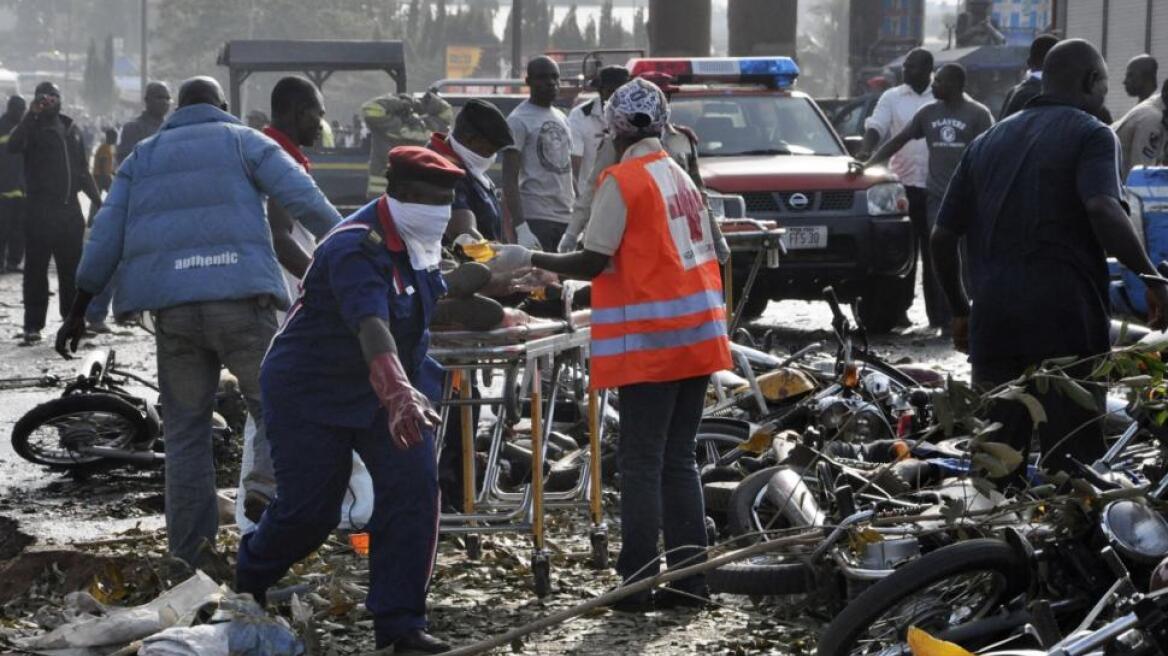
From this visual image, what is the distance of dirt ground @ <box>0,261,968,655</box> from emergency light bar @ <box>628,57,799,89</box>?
249 inches

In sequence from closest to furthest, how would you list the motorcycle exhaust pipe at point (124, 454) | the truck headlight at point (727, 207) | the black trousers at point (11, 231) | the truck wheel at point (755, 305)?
1. the motorcycle exhaust pipe at point (124, 454)
2. the truck headlight at point (727, 207)
3. the truck wheel at point (755, 305)
4. the black trousers at point (11, 231)

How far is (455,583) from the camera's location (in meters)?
7.35

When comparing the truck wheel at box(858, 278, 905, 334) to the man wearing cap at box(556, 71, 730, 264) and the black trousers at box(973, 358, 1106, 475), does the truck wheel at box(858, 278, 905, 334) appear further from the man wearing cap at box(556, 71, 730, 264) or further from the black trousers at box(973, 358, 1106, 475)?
the black trousers at box(973, 358, 1106, 475)

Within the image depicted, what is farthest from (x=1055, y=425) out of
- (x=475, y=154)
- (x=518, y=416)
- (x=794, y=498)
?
(x=475, y=154)

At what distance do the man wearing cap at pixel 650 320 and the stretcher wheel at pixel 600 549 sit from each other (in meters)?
0.52

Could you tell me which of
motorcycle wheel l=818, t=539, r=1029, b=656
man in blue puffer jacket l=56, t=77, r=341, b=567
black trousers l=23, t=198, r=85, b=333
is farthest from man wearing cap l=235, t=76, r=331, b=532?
black trousers l=23, t=198, r=85, b=333

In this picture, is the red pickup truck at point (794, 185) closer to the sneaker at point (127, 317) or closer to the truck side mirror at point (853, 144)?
the truck side mirror at point (853, 144)

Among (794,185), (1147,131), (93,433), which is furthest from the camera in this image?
(794,185)

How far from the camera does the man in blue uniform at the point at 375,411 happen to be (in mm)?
6012

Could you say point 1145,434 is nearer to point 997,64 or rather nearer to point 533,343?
point 533,343

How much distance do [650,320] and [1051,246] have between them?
1.35 m

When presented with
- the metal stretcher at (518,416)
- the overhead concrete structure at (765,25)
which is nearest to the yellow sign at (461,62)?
the overhead concrete structure at (765,25)

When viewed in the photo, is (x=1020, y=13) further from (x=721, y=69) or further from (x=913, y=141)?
(x=721, y=69)

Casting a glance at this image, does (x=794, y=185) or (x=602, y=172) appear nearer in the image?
(x=602, y=172)
